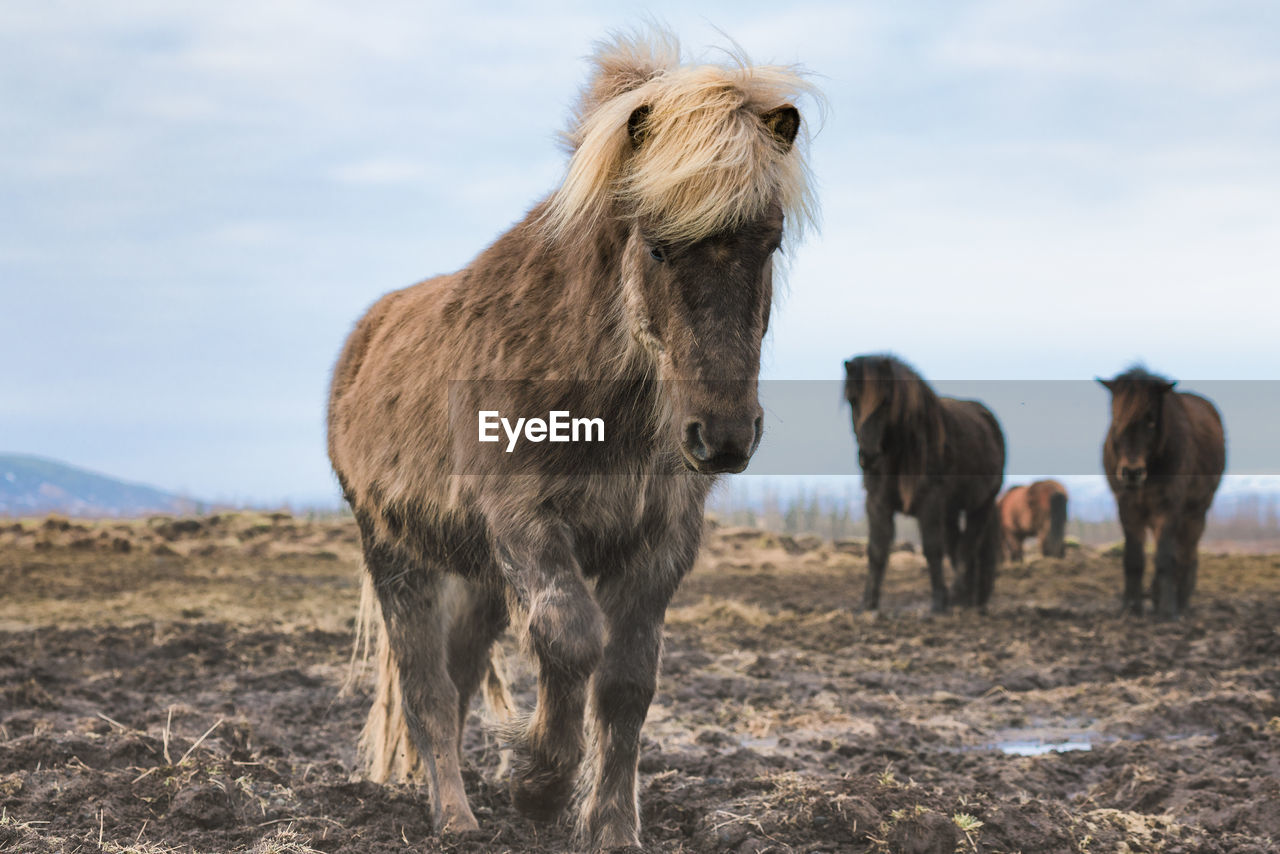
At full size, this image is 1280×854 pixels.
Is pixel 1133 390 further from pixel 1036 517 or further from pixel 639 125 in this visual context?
pixel 1036 517

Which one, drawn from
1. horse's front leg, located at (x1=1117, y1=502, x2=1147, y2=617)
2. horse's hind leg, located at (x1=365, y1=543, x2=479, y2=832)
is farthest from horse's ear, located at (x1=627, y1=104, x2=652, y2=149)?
horse's front leg, located at (x1=1117, y1=502, x2=1147, y2=617)

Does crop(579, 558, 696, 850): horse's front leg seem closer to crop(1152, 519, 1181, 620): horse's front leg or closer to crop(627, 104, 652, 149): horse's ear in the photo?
crop(627, 104, 652, 149): horse's ear

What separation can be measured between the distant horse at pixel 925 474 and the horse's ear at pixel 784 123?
8.13 m

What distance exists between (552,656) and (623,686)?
0.48 metres

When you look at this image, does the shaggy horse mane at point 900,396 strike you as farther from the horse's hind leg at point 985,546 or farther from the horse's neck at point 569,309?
the horse's neck at point 569,309

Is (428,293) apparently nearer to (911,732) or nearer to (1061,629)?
(911,732)

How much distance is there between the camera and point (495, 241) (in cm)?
421

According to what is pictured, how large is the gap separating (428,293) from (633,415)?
187cm

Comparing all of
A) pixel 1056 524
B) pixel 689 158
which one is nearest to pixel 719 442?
pixel 689 158

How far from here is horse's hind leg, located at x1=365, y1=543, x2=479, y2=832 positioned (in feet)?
13.5

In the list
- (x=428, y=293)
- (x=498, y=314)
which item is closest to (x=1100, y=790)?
(x=498, y=314)

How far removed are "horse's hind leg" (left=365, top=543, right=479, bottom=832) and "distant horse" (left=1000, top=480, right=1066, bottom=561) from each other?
15.6 metres

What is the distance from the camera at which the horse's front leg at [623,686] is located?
3641mm

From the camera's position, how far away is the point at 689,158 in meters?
2.95
